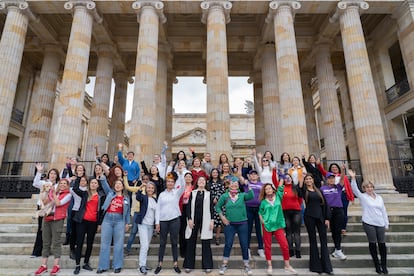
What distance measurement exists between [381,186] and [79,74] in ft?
47.6

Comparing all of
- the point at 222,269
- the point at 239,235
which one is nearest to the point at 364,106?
the point at 239,235

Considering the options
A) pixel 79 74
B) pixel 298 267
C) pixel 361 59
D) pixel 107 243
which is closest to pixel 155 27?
pixel 79 74

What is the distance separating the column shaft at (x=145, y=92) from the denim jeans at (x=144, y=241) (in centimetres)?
608

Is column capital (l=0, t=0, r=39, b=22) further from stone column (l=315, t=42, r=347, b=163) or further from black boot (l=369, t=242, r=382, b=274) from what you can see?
black boot (l=369, t=242, r=382, b=274)

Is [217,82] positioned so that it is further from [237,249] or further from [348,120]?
[348,120]

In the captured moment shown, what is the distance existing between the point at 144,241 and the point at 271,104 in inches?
495

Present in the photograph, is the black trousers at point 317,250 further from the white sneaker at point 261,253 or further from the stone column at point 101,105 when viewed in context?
the stone column at point 101,105

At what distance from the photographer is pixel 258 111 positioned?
19.5 m

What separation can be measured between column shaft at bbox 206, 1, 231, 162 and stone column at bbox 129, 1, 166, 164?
2.65 meters

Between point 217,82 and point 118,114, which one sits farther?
point 118,114

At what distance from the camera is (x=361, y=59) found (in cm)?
1266

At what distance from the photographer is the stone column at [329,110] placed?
51.2 feet

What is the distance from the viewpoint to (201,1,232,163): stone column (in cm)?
1170

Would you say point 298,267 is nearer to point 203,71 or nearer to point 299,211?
point 299,211
